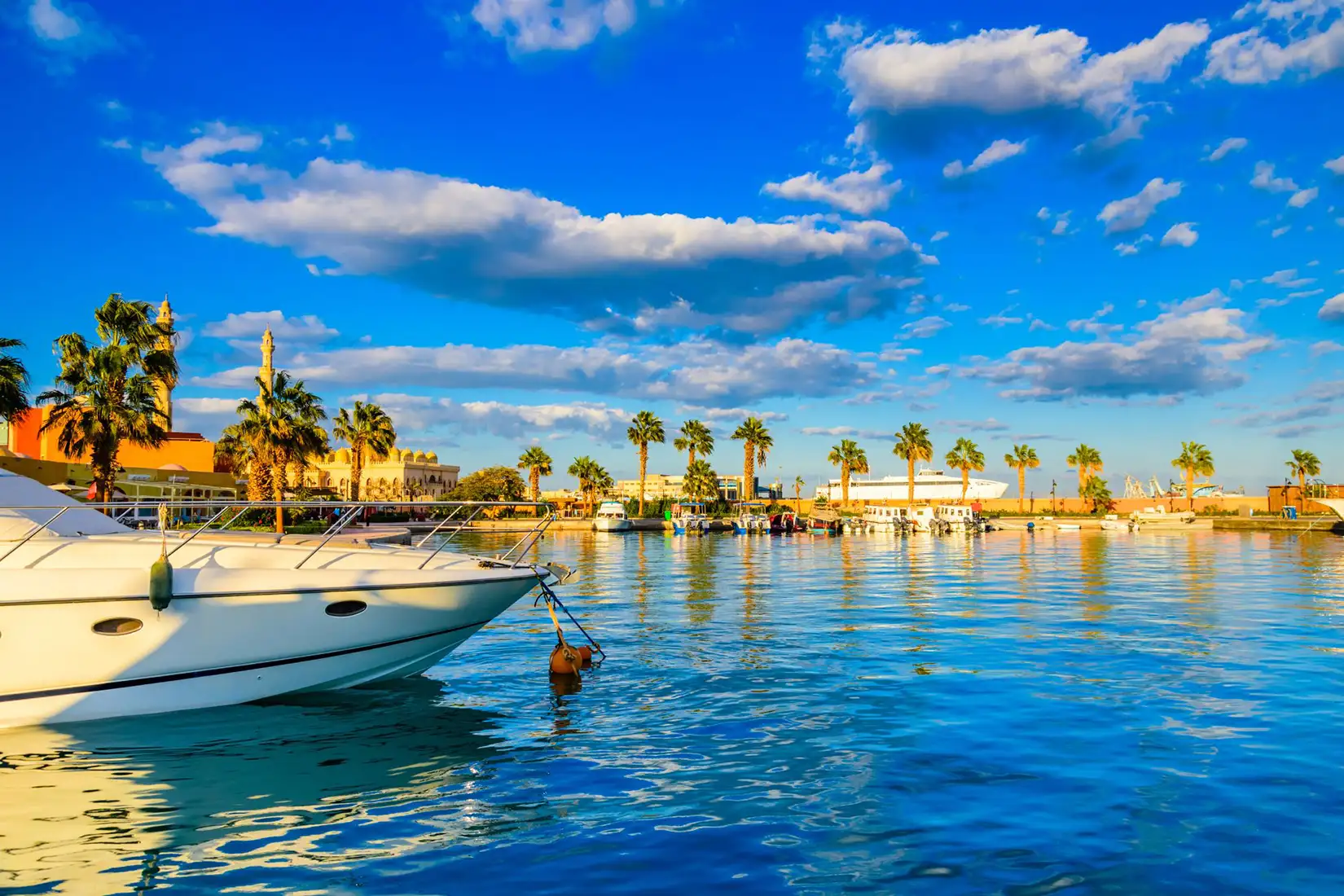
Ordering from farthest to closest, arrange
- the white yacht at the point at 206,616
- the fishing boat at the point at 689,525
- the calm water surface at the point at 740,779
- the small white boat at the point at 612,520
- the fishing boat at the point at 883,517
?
the fishing boat at the point at 883,517 → the small white boat at the point at 612,520 → the fishing boat at the point at 689,525 → the white yacht at the point at 206,616 → the calm water surface at the point at 740,779

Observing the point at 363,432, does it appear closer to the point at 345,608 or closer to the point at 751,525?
the point at 751,525

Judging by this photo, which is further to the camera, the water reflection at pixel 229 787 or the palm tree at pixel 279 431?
the palm tree at pixel 279 431

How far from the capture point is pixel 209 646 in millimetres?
10406

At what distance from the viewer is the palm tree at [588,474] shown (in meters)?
118

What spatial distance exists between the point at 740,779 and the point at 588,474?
110 metres

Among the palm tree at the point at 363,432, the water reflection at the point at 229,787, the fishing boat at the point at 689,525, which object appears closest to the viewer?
the water reflection at the point at 229,787

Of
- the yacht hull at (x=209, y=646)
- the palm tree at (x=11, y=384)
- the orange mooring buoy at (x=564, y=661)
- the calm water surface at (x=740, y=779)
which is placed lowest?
the calm water surface at (x=740, y=779)

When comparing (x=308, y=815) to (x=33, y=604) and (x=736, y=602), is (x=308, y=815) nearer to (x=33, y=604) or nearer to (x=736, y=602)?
(x=33, y=604)

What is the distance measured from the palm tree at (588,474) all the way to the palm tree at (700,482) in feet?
39.1

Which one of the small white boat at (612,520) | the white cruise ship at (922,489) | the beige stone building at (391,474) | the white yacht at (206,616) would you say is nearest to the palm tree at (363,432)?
the small white boat at (612,520)

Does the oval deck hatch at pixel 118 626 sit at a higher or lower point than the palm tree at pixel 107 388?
lower

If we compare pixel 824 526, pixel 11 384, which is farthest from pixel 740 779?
pixel 824 526

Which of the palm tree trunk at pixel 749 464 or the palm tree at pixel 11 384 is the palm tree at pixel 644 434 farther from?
A: the palm tree at pixel 11 384

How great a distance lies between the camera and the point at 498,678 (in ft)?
45.7
